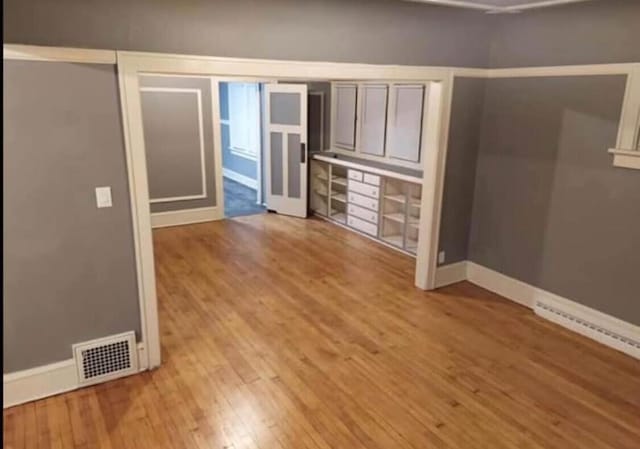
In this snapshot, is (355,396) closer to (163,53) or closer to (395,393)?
(395,393)

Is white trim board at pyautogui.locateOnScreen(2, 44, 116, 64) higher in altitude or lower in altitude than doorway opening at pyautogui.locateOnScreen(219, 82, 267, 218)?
higher

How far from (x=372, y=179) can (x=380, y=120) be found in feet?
2.57

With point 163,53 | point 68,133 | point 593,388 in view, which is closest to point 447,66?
point 163,53

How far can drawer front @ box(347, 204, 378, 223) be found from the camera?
6105 mm

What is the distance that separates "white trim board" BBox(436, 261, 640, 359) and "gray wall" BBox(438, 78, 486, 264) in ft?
0.57

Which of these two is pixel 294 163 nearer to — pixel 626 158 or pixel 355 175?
pixel 355 175

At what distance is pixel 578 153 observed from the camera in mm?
3760

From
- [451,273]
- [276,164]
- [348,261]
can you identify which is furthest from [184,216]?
[451,273]

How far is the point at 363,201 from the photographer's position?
6.24 meters

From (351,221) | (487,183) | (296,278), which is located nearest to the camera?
(487,183)

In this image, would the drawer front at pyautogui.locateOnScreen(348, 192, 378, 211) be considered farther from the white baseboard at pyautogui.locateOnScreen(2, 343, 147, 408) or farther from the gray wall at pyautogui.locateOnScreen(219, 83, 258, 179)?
the white baseboard at pyautogui.locateOnScreen(2, 343, 147, 408)

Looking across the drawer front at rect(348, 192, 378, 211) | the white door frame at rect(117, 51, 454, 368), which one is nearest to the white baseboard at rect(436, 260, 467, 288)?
the white door frame at rect(117, 51, 454, 368)

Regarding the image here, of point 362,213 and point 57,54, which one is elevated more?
point 57,54

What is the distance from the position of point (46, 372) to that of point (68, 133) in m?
1.48
